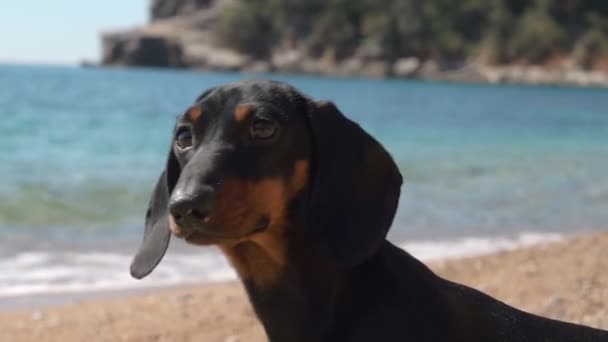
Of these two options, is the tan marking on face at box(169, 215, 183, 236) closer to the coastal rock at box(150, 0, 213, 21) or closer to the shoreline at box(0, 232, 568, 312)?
the shoreline at box(0, 232, 568, 312)

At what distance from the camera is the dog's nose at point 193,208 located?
10.9ft

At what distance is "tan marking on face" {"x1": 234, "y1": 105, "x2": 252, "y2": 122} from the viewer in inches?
143

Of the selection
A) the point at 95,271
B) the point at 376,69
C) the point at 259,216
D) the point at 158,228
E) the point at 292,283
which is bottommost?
the point at 376,69

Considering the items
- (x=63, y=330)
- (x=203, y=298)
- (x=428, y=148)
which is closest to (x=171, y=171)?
(x=63, y=330)

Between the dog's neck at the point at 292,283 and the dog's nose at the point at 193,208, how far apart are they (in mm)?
310

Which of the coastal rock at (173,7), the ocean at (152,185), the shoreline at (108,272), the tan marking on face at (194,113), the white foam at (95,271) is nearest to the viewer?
the tan marking on face at (194,113)

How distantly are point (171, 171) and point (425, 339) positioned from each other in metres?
1.22

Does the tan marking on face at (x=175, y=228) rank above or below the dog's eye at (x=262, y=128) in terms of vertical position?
below

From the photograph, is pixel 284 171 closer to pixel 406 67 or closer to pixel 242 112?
pixel 242 112

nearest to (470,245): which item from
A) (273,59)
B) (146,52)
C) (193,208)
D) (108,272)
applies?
(108,272)

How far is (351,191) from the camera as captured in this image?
11.9 feet

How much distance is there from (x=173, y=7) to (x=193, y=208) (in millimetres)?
165204

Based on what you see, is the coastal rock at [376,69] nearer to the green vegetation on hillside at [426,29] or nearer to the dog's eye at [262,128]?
the green vegetation on hillside at [426,29]

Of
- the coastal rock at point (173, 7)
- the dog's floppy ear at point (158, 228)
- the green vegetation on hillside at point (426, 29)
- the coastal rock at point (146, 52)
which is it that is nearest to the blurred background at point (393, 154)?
the dog's floppy ear at point (158, 228)
